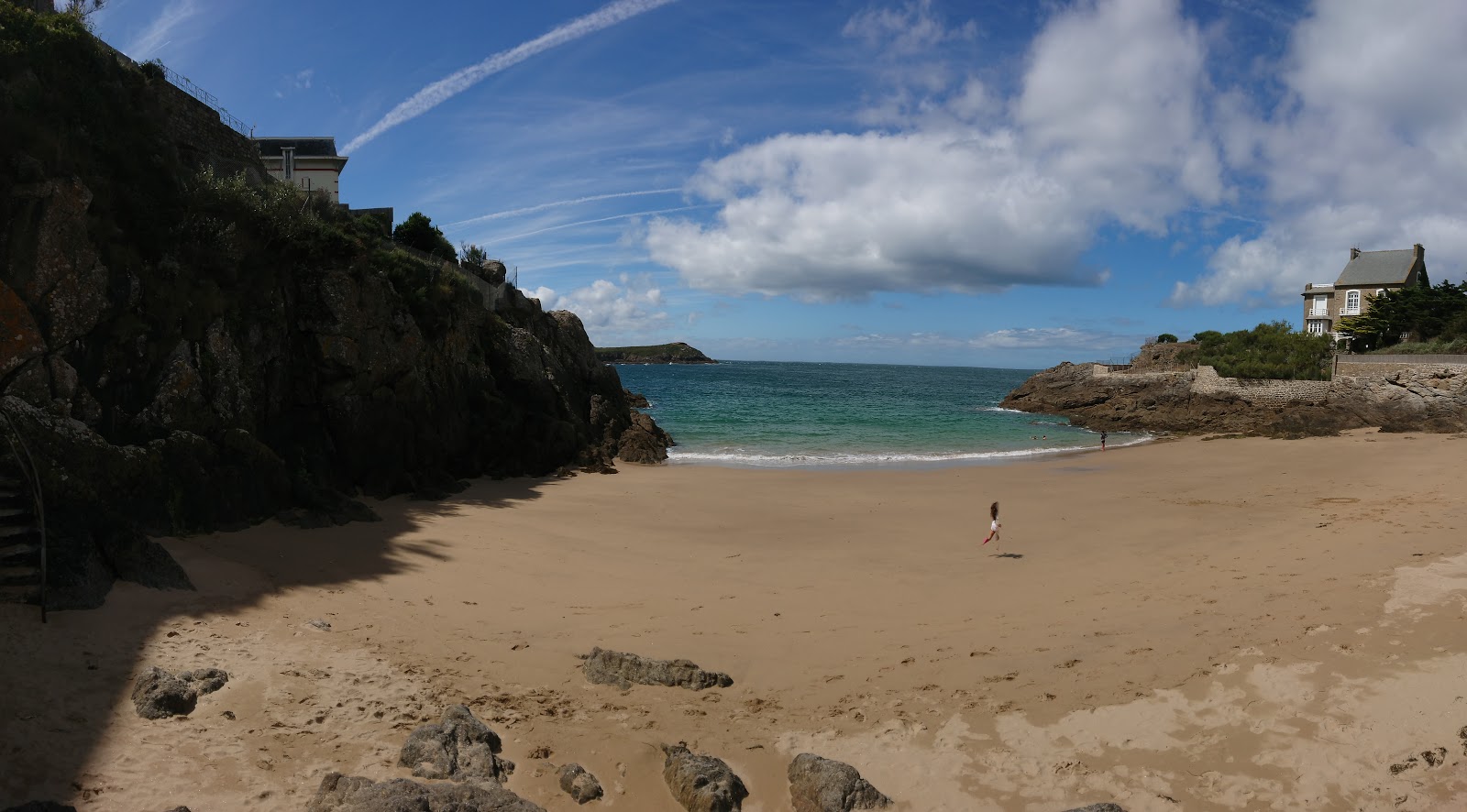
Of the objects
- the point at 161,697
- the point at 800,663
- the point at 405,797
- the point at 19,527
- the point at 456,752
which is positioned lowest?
the point at 800,663

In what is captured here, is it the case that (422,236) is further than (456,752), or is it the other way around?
(422,236)

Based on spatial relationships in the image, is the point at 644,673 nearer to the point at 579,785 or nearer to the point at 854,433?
the point at 579,785

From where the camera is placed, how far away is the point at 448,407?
1950 cm

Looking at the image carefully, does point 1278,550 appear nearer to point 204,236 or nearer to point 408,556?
point 408,556

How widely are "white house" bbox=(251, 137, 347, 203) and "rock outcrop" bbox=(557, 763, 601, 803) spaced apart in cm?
2302

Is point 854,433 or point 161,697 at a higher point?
Answer: point 854,433

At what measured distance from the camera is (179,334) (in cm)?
1216

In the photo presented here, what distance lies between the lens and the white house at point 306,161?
2459 cm

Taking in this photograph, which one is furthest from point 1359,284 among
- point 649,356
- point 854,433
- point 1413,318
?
point 649,356

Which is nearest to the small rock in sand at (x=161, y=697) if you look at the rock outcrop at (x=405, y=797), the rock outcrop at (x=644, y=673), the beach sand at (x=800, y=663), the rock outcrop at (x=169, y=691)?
the rock outcrop at (x=169, y=691)

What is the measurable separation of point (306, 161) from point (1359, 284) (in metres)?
68.3

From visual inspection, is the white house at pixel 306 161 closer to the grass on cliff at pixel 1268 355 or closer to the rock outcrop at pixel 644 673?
the rock outcrop at pixel 644 673

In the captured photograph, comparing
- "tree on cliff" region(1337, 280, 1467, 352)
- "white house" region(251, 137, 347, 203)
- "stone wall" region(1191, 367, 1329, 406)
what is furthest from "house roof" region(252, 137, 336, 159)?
"tree on cliff" region(1337, 280, 1467, 352)

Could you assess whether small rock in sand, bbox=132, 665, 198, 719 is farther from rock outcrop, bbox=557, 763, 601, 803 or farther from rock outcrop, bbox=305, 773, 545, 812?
rock outcrop, bbox=557, 763, 601, 803
